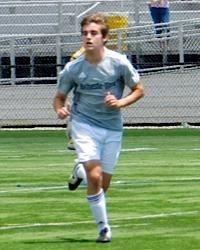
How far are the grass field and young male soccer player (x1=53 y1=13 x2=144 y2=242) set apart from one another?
542 mm

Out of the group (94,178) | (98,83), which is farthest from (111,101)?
(94,178)

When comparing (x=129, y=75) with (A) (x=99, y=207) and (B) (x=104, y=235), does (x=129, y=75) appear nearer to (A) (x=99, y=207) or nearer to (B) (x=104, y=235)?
(A) (x=99, y=207)

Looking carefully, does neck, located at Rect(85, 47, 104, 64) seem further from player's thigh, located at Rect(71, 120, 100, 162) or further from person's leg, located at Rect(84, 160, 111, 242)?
person's leg, located at Rect(84, 160, 111, 242)

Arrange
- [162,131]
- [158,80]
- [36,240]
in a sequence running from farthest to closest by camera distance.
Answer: [158,80] → [162,131] → [36,240]

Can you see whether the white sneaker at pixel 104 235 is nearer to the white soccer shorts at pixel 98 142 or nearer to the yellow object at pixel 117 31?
the white soccer shorts at pixel 98 142

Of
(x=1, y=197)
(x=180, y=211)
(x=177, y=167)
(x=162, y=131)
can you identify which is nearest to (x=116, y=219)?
(x=180, y=211)

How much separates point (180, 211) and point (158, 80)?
16971mm

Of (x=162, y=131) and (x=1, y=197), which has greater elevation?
(x=1, y=197)

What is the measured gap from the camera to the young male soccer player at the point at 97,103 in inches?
404

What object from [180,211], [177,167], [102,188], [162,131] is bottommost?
[162,131]

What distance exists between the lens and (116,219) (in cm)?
1191

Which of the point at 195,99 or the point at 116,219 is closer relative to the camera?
the point at 116,219

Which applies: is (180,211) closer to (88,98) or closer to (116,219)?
(116,219)

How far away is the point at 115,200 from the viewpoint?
13.6 m
